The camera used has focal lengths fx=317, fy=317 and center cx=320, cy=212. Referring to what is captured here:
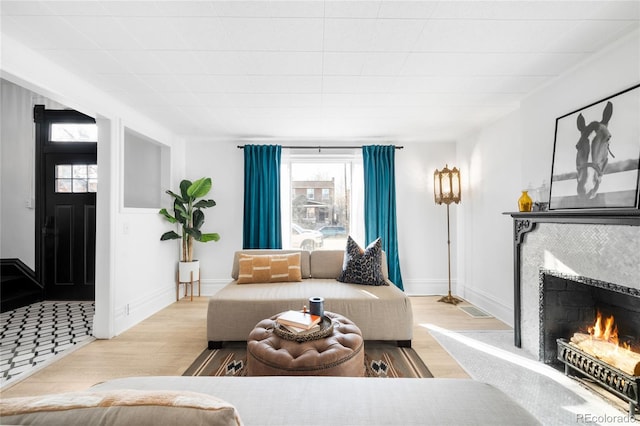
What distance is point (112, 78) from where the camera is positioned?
2.79m

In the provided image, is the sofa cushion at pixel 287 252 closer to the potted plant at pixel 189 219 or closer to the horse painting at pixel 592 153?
the potted plant at pixel 189 219

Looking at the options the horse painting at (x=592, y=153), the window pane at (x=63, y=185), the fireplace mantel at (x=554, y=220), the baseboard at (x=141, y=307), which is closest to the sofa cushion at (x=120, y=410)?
the fireplace mantel at (x=554, y=220)

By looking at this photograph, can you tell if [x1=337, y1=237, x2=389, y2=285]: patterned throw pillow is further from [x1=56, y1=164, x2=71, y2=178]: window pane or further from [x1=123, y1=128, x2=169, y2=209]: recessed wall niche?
[x1=56, y1=164, x2=71, y2=178]: window pane

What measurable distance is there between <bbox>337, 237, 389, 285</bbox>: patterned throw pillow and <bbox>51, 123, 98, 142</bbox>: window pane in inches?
160

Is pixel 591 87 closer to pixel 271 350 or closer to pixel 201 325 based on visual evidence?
pixel 271 350

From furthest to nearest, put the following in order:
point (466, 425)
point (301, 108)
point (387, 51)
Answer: point (301, 108) → point (387, 51) → point (466, 425)

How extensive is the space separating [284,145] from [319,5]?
10.3ft

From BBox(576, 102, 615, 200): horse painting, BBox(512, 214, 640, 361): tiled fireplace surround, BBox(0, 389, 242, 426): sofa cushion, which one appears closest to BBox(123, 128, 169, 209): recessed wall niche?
BBox(0, 389, 242, 426): sofa cushion

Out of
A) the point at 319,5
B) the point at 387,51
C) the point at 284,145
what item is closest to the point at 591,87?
the point at 387,51

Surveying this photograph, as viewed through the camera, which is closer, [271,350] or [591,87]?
[271,350]

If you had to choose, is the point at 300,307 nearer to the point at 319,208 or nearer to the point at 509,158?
the point at 319,208

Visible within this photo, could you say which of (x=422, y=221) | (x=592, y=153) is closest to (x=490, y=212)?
(x=422, y=221)

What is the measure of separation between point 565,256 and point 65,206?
594 centimetres

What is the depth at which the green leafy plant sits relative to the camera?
440cm
